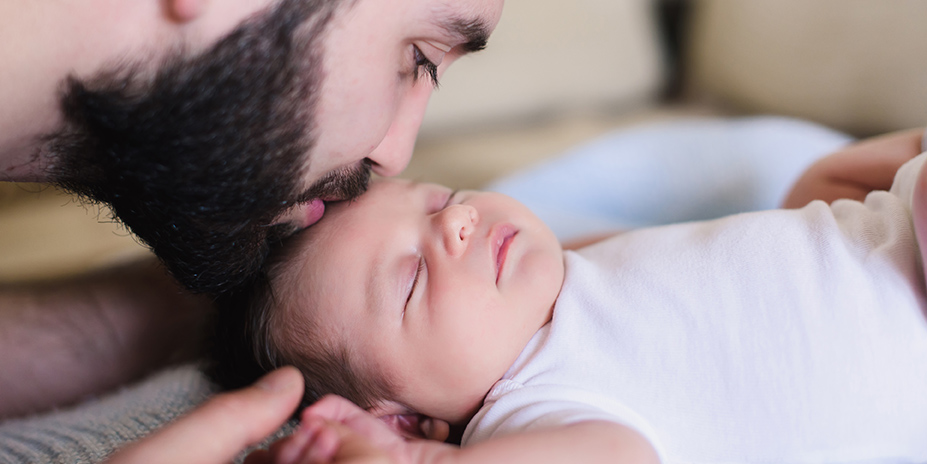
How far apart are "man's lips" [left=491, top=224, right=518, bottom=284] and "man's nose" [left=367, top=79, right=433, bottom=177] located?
18 cm

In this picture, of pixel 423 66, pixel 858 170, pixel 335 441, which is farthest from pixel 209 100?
pixel 858 170

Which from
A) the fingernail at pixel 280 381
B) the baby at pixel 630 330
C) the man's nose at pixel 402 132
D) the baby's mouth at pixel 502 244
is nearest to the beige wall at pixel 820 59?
the baby at pixel 630 330

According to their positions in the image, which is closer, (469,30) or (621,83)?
(469,30)

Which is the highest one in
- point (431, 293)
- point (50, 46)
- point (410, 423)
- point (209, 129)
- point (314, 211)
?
point (50, 46)

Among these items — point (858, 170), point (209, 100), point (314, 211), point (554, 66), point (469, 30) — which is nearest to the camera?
point (209, 100)

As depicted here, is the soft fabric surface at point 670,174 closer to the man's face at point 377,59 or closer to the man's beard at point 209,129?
the man's face at point 377,59

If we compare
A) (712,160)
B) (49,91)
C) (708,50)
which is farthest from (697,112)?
(49,91)

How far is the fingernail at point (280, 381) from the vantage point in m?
0.69

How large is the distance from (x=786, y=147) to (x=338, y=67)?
1.16m

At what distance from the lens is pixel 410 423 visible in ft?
3.22

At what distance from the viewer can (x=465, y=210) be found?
97 centimetres

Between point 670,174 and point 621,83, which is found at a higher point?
point 621,83

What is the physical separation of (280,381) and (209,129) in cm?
31

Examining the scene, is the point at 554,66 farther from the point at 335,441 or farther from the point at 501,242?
the point at 335,441
